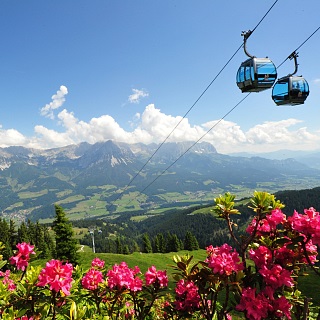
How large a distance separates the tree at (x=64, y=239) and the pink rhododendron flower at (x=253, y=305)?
37.1 metres

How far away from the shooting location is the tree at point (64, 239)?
37.4 m

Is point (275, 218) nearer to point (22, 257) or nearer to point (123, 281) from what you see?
point (123, 281)

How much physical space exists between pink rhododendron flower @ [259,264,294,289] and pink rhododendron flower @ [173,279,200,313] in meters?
1.08

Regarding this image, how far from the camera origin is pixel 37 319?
343 centimetres

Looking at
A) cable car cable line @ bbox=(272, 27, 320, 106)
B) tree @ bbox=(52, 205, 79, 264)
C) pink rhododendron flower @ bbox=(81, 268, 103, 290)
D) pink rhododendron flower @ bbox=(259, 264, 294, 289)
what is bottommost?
tree @ bbox=(52, 205, 79, 264)

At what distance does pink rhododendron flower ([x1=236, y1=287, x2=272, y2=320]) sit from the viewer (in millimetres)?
2928

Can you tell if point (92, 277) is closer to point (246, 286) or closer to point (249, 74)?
point (246, 286)

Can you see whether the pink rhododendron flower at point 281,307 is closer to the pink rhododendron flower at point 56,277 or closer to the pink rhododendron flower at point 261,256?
the pink rhododendron flower at point 261,256

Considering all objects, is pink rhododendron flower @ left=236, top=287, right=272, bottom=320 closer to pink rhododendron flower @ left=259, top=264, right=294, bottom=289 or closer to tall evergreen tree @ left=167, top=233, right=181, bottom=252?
pink rhododendron flower @ left=259, top=264, right=294, bottom=289

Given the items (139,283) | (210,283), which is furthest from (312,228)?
(139,283)

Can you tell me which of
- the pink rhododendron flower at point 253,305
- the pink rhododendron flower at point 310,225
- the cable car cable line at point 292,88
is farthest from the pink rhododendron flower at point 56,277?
the cable car cable line at point 292,88

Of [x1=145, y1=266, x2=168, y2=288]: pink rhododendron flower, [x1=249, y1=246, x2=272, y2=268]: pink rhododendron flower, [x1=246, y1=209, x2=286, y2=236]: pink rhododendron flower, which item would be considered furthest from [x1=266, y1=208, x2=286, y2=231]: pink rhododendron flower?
[x1=145, y1=266, x2=168, y2=288]: pink rhododendron flower

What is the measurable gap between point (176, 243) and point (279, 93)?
81363 millimetres

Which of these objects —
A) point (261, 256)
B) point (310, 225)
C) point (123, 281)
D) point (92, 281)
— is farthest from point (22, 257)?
point (310, 225)
